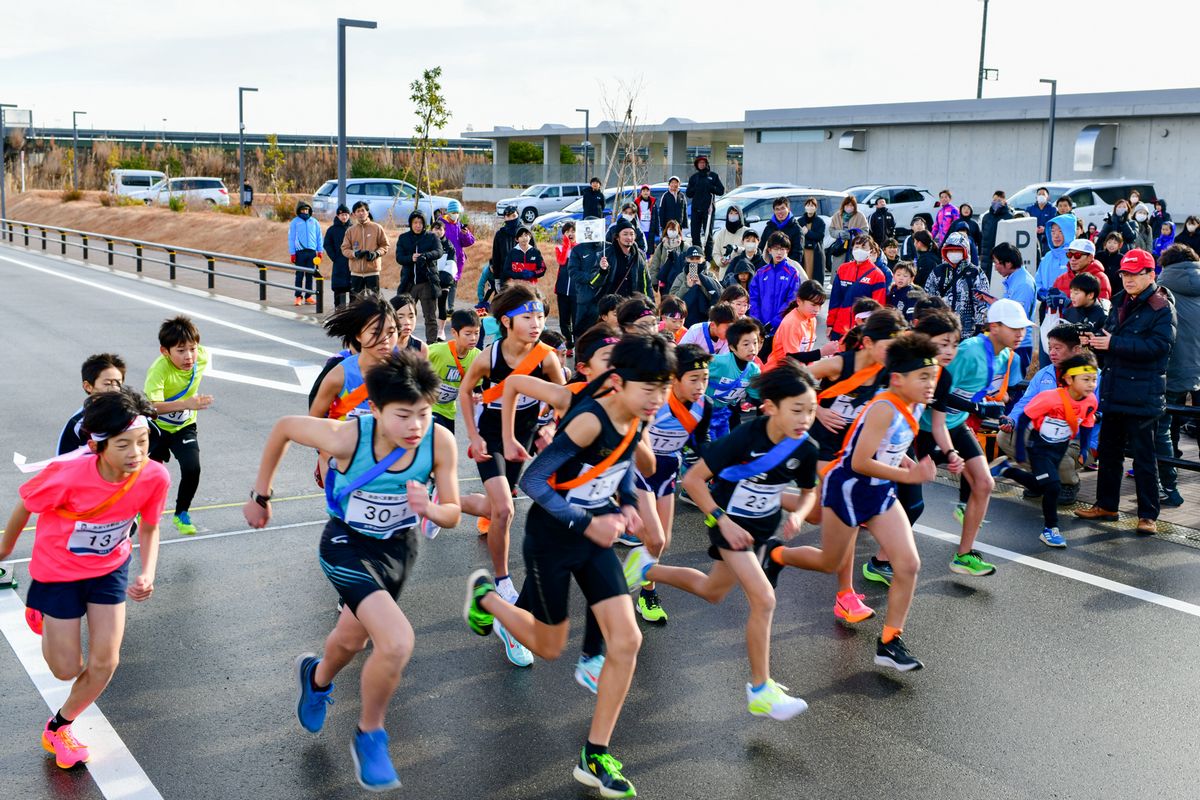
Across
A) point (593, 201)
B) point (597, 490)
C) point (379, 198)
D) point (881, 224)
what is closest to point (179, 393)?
point (597, 490)

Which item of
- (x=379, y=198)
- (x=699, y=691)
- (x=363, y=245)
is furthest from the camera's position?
(x=379, y=198)

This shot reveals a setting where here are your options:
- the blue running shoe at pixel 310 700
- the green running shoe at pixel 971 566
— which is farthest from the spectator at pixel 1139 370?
the blue running shoe at pixel 310 700

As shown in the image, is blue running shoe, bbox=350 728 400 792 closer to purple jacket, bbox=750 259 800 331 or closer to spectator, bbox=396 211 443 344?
purple jacket, bbox=750 259 800 331

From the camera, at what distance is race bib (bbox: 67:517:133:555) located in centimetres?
506

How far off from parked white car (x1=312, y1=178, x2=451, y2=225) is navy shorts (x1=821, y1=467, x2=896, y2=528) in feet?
102

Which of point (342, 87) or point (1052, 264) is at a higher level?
point (342, 87)

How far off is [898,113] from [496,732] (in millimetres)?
37369

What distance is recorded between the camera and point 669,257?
16.8 metres

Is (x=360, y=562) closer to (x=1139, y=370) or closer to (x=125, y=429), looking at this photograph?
(x=125, y=429)

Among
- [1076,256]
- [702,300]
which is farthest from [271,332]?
[1076,256]

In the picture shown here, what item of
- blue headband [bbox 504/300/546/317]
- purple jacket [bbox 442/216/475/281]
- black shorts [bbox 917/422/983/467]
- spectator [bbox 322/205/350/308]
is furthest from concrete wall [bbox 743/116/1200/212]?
blue headband [bbox 504/300/546/317]

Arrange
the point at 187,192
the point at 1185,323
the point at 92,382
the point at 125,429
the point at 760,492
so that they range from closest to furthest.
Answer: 1. the point at 125,429
2. the point at 760,492
3. the point at 92,382
4. the point at 1185,323
5. the point at 187,192

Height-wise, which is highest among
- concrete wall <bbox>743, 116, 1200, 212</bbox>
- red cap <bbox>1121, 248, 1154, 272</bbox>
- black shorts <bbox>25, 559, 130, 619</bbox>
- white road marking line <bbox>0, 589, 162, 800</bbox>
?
concrete wall <bbox>743, 116, 1200, 212</bbox>

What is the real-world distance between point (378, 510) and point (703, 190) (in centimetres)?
1799
